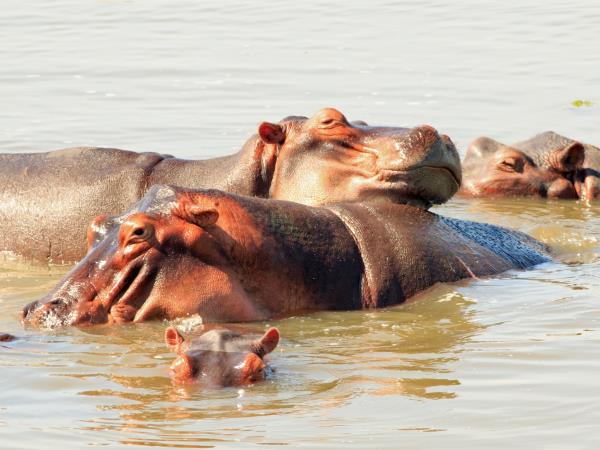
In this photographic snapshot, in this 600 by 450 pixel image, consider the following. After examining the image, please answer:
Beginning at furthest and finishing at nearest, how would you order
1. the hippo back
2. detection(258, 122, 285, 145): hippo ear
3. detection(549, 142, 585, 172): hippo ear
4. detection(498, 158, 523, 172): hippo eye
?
detection(498, 158, 523, 172): hippo eye, detection(549, 142, 585, 172): hippo ear, detection(258, 122, 285, 145): hippo ear, the hippo back

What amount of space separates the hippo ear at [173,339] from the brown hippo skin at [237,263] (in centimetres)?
Answer: 61

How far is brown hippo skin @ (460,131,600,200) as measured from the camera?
1244 cm

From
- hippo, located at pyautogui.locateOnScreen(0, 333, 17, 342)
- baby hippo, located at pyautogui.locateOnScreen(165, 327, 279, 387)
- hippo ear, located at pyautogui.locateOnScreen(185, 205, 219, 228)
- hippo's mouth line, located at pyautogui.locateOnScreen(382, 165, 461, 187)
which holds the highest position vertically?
hippo's mouth line, located at pyautogui.locateOnScreen(382, 165, 461, 187)

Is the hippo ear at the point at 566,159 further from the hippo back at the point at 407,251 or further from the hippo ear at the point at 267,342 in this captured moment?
the hippo ear at the point at 267,342

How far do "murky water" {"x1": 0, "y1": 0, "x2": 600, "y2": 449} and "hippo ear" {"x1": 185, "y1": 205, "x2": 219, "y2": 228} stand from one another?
54cm

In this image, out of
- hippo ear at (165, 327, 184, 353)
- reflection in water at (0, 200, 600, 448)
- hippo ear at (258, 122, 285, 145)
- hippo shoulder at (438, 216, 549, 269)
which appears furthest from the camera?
hippo ear at (258, 122, 285, 145)

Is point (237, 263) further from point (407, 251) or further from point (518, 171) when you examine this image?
point (518, 171)

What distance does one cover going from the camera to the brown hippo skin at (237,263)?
7027 millimetres

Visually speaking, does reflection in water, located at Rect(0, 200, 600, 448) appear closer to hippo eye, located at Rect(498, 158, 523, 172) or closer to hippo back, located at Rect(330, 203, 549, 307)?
hippo back, located at Rect(330, 203, 549, 307)

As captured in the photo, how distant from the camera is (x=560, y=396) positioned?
5.99 metres

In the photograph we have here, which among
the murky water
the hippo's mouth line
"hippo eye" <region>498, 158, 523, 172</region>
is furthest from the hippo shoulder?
"hippo eye" <region>498, 158, 523, 172</region>

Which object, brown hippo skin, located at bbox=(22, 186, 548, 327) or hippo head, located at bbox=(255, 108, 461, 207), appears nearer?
brown hippo skin, located at bbox=(22, 186, 548, 327)

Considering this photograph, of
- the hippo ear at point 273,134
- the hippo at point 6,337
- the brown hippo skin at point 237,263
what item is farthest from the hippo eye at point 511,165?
the hippo at point 6,337

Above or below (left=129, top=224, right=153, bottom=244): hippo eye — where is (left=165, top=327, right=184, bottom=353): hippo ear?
below
